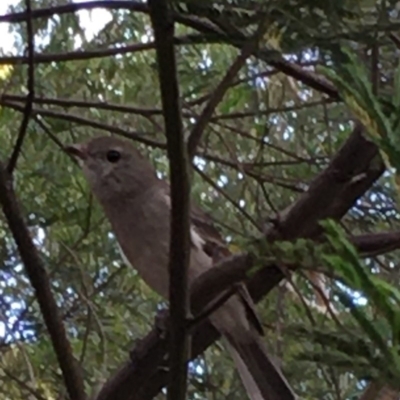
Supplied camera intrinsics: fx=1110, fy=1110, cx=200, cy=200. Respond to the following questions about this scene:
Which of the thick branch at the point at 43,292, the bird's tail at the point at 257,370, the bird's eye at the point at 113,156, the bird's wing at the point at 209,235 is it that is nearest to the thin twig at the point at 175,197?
the thick branch at the point at 43,292

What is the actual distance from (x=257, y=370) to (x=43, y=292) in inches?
15.5

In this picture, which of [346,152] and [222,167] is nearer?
[346,152]

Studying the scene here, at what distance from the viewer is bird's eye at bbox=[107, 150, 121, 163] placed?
213 cm

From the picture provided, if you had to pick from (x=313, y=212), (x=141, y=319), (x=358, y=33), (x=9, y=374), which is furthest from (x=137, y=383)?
(x=358, y=33)

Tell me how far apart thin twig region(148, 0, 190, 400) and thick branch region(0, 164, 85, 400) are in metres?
0.32

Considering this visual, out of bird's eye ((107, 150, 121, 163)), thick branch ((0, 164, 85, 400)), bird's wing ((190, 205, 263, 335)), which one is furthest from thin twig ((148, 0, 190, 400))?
bird's eye ((107, 150, 121, 163))

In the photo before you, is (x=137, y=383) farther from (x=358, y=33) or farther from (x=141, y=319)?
(x=358, y=33)

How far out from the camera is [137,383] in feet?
4.58

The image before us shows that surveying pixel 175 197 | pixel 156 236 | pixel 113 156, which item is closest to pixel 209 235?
pixel 156 236

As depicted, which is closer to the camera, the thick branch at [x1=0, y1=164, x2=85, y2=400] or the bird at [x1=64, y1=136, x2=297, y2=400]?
the thick branch at [x1=0, y1=164, x2=85, y2=400]

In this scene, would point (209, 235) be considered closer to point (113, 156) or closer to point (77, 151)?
point (77, 151)

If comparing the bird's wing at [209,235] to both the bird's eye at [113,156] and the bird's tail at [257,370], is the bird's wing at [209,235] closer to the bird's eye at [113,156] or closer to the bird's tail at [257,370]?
the bird's tail at [257,370]

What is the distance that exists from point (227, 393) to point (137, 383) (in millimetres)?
526

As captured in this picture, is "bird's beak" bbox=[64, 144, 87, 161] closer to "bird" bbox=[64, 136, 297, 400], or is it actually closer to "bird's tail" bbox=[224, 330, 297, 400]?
"bird" bbox=[64, 136, 297, 400]
